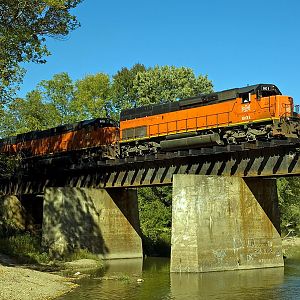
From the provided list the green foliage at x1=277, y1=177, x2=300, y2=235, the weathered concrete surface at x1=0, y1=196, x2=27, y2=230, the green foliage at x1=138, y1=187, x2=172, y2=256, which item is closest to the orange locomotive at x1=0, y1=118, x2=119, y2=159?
the weathered concrete surface at x1=0, y1=196, x2=27, y2=230

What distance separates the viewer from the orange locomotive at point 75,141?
38.0 m

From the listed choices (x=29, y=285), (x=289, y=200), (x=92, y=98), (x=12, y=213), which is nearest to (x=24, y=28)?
(x=29, y=285)

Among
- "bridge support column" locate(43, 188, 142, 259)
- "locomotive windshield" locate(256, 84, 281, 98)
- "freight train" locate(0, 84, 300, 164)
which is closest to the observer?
"freight train" locate(0, 84, 300, 164)

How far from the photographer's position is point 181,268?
26.0 m

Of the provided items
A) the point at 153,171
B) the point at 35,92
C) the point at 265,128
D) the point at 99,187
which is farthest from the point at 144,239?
the point at 35,92

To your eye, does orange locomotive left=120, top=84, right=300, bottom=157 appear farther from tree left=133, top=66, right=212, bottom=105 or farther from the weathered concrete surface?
tree left=133, top=66, right=212, bottom=105

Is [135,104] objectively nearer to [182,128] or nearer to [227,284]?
[182,128]

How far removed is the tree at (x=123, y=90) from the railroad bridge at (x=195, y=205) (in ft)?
98.6

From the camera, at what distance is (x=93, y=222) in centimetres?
3612

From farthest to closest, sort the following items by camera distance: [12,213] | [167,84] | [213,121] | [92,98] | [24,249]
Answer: [92,98] → [167,84] → [12,213] → [24,249] → [213,121]

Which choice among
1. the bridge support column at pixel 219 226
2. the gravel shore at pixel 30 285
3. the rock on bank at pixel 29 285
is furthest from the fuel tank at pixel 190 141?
the rock on bank at pixel 29 285

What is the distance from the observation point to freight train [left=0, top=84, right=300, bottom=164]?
27859 mm

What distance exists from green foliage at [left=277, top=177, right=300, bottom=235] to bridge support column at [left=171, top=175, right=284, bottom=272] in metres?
17.6

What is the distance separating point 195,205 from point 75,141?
662 inches
